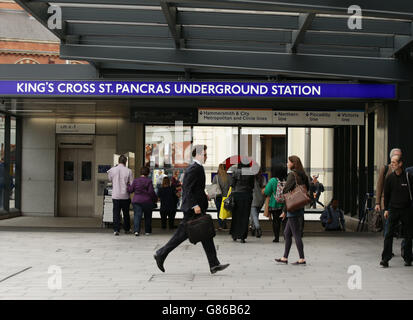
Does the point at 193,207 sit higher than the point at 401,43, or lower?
lower

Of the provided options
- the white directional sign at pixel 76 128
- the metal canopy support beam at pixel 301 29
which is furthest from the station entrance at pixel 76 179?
the metal canopy support beam at pixel 301 29

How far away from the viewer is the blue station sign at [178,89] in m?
13.5

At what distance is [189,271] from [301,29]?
456 centimetres

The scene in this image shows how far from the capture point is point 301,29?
35.8 feet

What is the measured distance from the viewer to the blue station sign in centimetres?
1351

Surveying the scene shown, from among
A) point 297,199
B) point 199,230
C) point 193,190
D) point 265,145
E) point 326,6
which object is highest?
point 326,6

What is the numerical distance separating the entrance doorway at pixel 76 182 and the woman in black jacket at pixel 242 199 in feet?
24.3

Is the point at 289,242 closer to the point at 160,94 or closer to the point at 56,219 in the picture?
the point at 160,94

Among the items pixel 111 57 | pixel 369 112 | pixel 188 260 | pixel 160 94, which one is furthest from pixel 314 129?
pixel 188 260

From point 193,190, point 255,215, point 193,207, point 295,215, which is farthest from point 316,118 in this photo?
point 193,207

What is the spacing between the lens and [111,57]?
12461 millimetres

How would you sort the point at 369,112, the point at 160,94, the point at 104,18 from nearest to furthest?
the point at 104,18, the point at 160,94, the point at 369,112

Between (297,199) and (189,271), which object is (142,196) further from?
(297,199)
